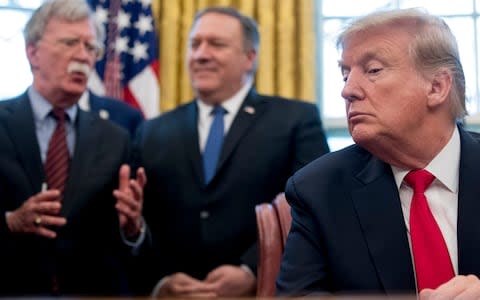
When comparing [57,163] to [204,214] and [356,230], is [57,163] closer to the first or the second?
[204,214]

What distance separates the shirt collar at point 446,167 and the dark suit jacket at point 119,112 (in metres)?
2.61

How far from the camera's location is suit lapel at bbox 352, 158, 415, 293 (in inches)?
84.4

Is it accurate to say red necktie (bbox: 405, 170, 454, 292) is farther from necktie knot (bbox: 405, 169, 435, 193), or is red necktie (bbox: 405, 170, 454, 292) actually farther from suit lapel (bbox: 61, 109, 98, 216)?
suit lapel (bbox: 61, 109, 98, 216)

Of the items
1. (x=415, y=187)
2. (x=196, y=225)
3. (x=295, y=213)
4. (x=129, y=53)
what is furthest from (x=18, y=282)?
(x=129, y=53)

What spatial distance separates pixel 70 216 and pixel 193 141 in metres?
0.62

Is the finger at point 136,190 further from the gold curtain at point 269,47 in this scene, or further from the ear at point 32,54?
the gold curtain at point 269,47

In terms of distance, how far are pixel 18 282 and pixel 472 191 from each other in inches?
73.7

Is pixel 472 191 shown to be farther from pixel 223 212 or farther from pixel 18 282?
pixel 18 282

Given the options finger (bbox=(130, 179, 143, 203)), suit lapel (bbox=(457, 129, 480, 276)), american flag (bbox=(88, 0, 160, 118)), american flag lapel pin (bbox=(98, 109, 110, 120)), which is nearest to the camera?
suit lapel (bbox=(457, 129, 480, 276))

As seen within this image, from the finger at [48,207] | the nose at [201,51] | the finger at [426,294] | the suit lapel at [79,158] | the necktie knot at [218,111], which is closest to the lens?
the finger at [426,294]

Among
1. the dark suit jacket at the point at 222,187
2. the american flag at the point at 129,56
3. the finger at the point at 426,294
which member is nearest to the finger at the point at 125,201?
the dark suit jacket at the point at 222,187

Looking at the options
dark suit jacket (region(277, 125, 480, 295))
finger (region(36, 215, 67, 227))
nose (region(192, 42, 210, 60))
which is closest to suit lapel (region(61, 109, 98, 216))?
finger (region(36, 215, 67, 227))

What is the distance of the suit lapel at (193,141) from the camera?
3.61 metres

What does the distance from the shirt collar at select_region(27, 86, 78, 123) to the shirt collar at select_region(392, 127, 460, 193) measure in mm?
1746
